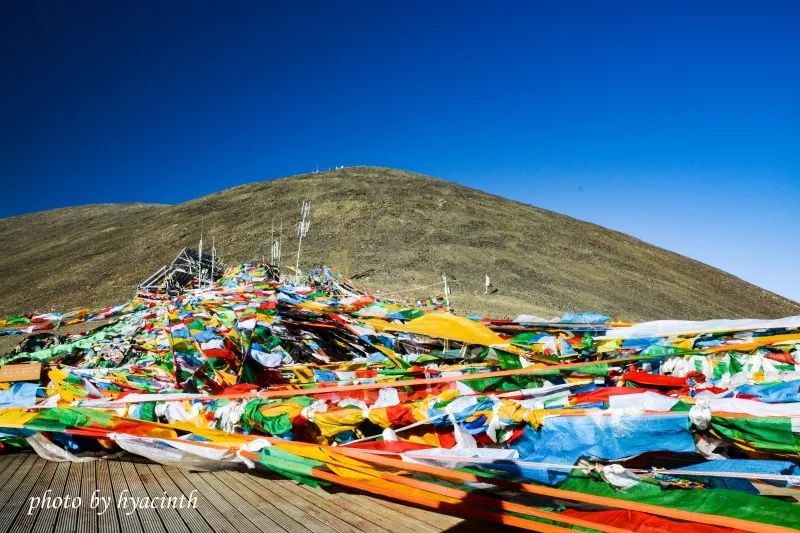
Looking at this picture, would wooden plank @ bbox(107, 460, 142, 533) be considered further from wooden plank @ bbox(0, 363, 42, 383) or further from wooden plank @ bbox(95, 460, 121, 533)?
wooden plank @ bbox(0, 363, 42, 383)

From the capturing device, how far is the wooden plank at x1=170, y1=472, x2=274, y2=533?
3.90 metres

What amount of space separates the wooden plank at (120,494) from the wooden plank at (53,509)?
411 mm

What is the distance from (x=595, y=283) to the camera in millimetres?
39406

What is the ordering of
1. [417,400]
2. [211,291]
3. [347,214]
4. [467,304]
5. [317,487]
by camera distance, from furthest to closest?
1. [347,214]
2. [467,304]
3. [211,291]
4. [417,400]
5. [317,487]

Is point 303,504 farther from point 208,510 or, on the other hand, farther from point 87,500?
point 87,500

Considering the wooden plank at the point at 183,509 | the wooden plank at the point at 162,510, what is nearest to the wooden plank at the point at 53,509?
the wooden plank at the point at 162,510

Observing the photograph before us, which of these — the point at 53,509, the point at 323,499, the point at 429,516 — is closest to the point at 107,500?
the point at 53,509

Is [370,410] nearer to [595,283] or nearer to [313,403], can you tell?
[313,403]

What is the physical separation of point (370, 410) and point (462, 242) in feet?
127

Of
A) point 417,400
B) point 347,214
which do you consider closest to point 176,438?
point 417,400

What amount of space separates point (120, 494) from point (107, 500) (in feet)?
0.47

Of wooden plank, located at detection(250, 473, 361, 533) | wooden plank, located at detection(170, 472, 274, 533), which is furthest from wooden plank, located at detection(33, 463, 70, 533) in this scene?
wooden plank, located at detection(250, 473, 361, 533)

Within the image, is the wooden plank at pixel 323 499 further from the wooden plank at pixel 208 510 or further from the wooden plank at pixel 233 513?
the wooden plank at pixel 208 510

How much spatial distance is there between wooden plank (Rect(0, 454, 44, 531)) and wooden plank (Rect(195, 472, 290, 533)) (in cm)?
150
